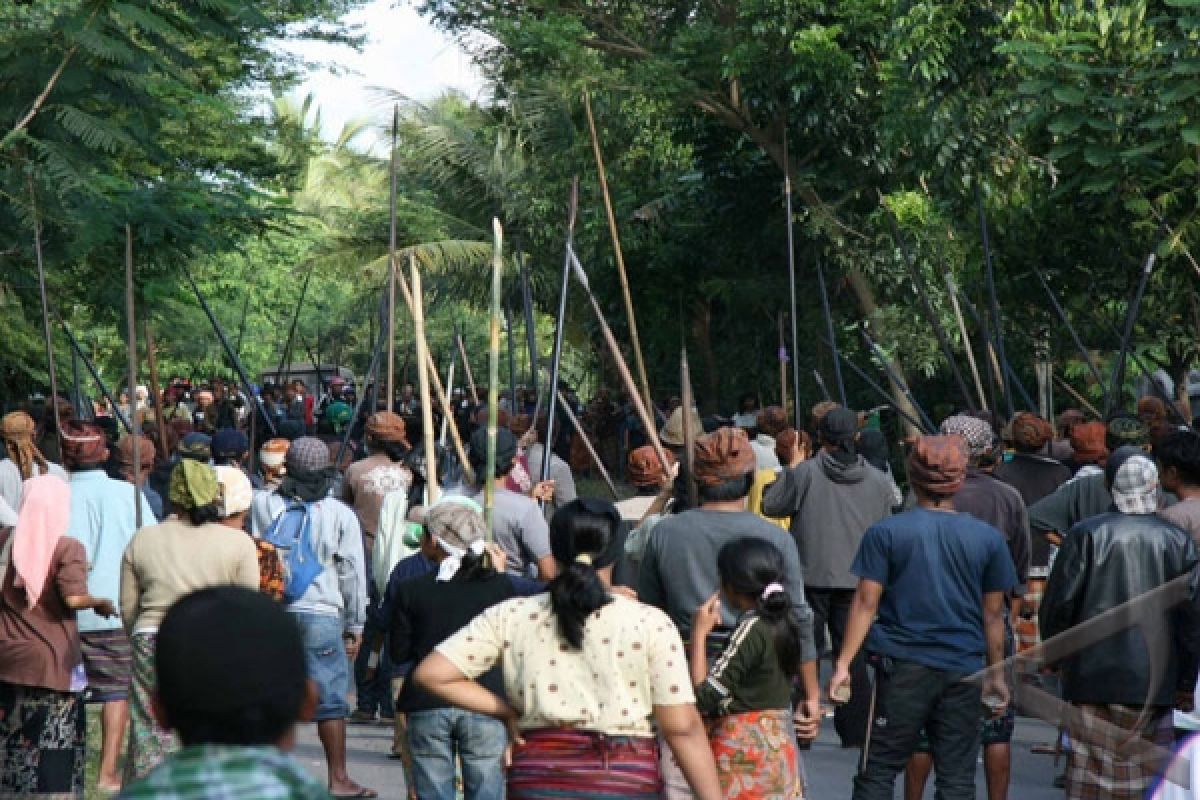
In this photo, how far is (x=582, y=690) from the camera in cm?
463

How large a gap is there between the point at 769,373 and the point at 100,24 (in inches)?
755

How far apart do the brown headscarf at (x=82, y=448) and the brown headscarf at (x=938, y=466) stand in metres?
3.29

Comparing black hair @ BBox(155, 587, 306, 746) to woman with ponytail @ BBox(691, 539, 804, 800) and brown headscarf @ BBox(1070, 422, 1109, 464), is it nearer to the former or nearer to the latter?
woman with ponytail @ BBox(691, 539, 804, 800)

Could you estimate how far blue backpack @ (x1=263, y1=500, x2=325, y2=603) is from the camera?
7.77 meters

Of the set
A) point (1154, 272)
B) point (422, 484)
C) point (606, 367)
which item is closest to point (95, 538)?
point (422, 484)

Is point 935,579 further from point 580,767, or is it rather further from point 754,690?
point 580,767

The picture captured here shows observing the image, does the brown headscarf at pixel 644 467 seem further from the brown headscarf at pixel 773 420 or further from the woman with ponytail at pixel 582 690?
the brown headscarf at pixel 773 420

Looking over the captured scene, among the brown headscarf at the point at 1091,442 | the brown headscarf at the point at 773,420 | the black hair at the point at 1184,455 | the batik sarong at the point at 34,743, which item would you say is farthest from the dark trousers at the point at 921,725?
the brown headscarf at the point at 773,420

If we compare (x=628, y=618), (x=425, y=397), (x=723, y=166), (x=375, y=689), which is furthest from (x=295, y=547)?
(x=723, y=166)

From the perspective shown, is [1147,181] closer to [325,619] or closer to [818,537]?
[818,537]

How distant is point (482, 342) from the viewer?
49594 millimetres

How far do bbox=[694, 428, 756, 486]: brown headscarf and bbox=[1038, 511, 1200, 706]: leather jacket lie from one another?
45.0 inches

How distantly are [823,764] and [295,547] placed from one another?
103 inches

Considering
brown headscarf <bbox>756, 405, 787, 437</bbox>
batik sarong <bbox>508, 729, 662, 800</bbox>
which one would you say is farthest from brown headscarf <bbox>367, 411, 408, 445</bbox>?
batik sarong <bbox>508, 729, 662, 800</bbox>
